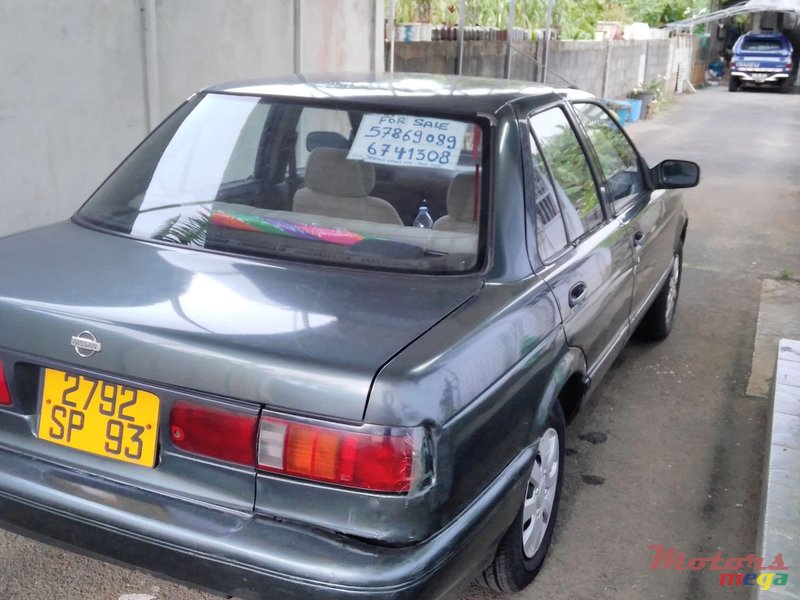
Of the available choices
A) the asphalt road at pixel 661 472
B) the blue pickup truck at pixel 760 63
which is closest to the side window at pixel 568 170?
the asphalt road at pixel 661 472

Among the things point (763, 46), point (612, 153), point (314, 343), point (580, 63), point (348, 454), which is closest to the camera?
point (348, 454)

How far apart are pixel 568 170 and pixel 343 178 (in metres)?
0.88

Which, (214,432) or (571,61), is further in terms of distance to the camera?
(571,61)

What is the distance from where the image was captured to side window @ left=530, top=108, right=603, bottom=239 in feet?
10.2

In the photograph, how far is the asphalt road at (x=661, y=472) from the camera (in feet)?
9.58

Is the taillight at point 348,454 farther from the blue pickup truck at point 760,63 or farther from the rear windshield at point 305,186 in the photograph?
the blue pickup truck at point 760,63

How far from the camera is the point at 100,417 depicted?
7.10 feet

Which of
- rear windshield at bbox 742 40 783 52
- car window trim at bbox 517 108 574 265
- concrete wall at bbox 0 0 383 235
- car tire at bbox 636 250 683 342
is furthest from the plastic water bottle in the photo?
rear windshield at bbox 742 40 783 52

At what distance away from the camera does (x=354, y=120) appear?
9.68ft

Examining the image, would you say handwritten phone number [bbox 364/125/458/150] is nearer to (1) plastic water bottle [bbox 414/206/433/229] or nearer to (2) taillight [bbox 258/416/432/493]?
(1) plastic water bottle [bbox 414/206/433/229]

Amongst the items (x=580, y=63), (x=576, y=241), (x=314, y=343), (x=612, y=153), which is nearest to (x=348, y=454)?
(x=314, y=343)

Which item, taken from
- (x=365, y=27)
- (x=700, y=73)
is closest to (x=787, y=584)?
(x=365, y=27)

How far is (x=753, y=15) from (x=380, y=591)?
130 feet

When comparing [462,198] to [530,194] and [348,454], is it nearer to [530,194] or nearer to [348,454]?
[530,194]
